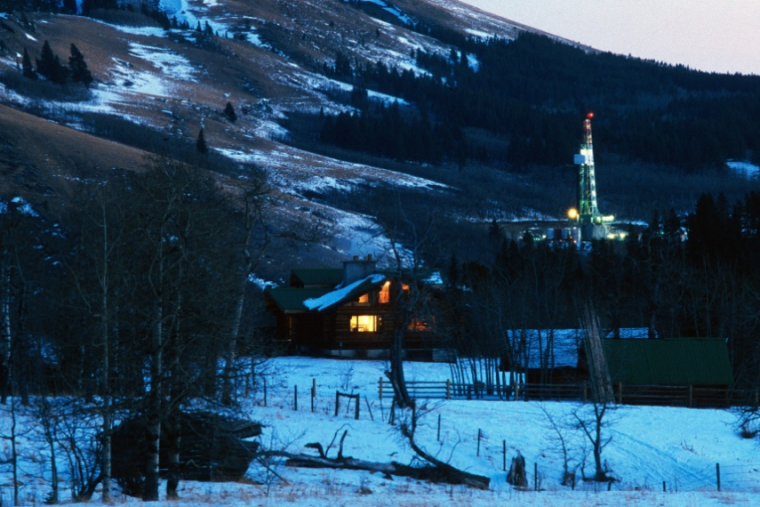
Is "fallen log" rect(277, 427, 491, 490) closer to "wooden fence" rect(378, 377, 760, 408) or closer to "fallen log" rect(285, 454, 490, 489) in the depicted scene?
"fallen log" rect(285, 454, 490, 489)

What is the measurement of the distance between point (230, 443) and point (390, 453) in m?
8.69

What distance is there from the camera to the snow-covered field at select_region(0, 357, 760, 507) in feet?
58.4

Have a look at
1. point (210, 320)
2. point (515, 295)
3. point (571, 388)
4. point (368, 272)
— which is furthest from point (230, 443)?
point (368, 272)

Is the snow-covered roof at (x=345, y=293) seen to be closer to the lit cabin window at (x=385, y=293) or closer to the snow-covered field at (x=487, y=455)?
the lit cabin window at (x=385, y=293)

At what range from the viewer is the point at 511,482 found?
24938mm

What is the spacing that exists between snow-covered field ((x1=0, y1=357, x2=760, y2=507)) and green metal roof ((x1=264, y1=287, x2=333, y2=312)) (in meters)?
Result: 23.9

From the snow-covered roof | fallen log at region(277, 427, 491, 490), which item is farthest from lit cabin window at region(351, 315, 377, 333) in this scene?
fallen log at region(277, 427, 491, 490)

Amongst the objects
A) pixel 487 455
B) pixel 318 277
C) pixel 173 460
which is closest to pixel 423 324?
pixel 318 277

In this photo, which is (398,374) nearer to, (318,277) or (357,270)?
(357,270)

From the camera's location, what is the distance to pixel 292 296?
66.2m

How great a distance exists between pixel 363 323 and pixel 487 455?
33.1 metres

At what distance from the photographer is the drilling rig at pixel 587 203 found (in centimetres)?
15288

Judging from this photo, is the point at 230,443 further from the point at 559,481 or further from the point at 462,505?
the point at 559,481

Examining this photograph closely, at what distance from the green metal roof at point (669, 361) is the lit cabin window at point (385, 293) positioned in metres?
23.0
